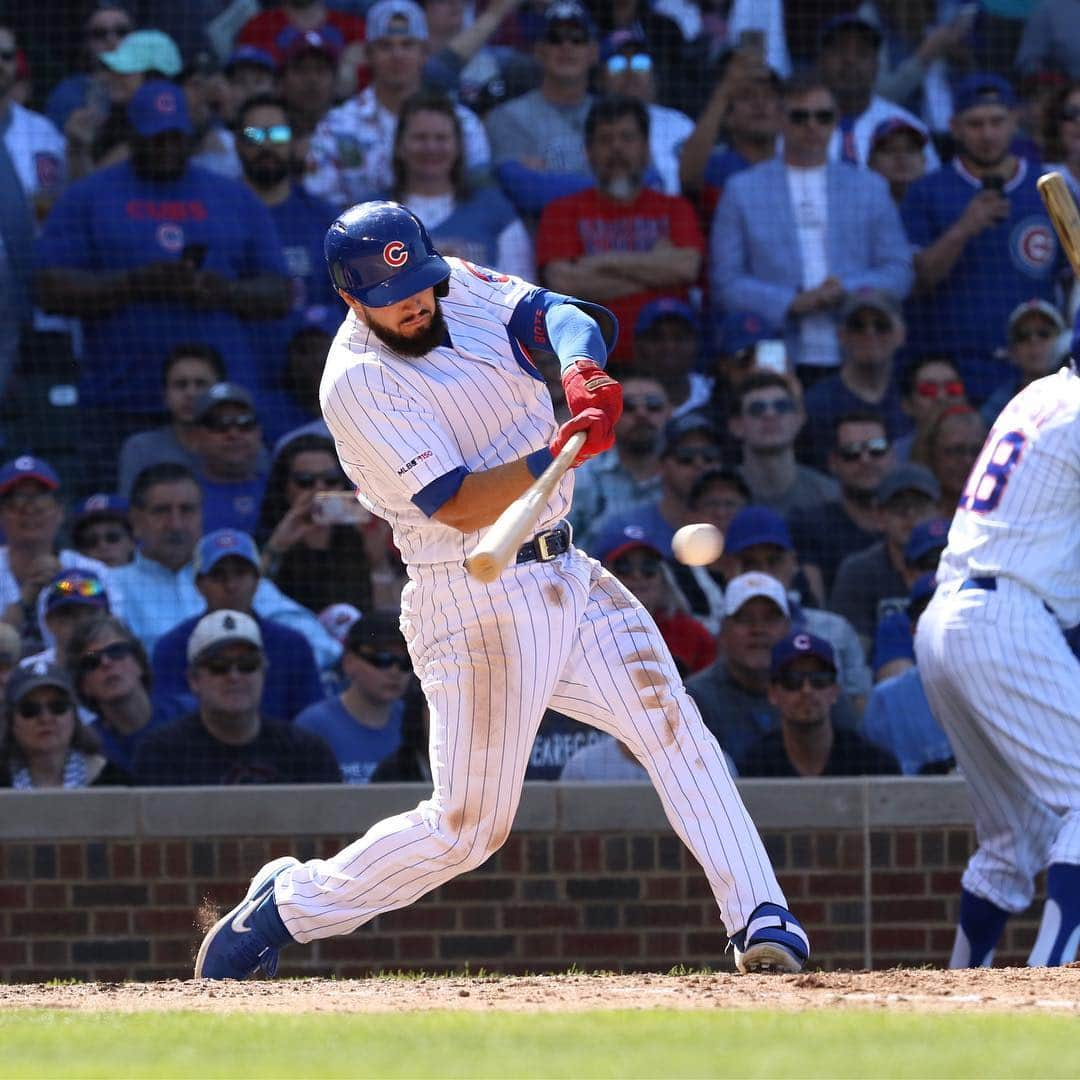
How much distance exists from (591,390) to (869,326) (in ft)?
14.2

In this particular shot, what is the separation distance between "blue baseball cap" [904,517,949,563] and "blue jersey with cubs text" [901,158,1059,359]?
1255 mm

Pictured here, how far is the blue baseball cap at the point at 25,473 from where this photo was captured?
7.97 metres

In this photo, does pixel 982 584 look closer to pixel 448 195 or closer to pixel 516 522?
pixel 516 522

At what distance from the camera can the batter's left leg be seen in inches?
193

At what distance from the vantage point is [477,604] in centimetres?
481

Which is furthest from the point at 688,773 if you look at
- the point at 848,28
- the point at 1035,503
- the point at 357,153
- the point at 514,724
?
the point at 848,28

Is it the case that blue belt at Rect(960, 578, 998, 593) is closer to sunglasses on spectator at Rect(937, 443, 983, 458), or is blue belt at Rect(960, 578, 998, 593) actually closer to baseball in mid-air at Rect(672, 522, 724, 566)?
baseball in mid-air at Rect(672, 522, 724, 566)

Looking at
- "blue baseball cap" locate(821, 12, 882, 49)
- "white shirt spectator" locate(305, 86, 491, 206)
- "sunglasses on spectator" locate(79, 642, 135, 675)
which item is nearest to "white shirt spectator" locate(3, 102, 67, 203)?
"white shirt spectator" locate(305, 86, 491, 206)

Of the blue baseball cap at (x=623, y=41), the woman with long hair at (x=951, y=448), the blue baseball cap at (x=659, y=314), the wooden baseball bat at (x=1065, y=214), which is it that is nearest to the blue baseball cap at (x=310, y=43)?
the blue baseball cap at (x=623, y=41)

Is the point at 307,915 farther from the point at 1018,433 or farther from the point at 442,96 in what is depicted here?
the point at 442,96

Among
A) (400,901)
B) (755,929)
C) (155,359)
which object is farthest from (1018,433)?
(155,359)

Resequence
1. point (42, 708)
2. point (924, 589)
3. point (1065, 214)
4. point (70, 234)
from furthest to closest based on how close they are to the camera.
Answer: point (70, 234) < point (924, 589) < point (42, 708) < point (1065, 214)

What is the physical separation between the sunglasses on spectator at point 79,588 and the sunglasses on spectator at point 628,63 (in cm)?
335

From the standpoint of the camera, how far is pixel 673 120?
9609 mm
